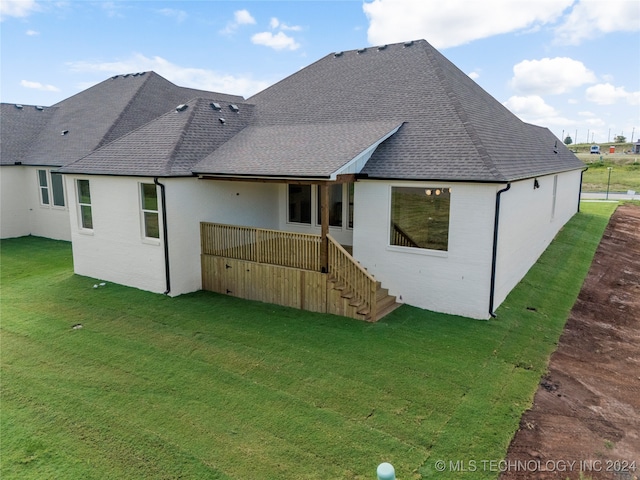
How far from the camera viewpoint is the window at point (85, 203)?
523 inches

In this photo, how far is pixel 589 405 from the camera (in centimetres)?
704

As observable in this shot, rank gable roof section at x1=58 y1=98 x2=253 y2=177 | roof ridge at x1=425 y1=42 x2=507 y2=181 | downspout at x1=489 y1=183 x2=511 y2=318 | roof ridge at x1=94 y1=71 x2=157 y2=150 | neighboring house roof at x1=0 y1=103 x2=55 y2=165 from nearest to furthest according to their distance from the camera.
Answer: downspout at x1=489 y1=183 x2=511 y2=318 → roof ridge at x1=425 y1=42 x2=507 y2=181 → gable roof section at x1=58 y1=98 x2=253 y2=177 → roof ridge at x1=94 y1=71 x2=157 y2=150 → neighboring house roof at x1=0 y1=103 x2=55 y2=165

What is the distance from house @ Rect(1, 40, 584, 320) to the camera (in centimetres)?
1024

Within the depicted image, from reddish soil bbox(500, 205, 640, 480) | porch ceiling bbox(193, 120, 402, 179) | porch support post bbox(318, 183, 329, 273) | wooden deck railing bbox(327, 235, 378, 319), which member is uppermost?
porch ceiling bbox(193, 120, 402, 179)

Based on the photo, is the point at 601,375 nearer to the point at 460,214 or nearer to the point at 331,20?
the point at 460,214

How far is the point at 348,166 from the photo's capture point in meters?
10.5

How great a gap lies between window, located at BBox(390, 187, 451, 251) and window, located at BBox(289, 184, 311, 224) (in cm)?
368

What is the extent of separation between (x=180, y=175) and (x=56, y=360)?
207 inches

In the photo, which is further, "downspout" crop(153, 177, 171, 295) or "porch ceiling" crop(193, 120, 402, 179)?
"downspout" crop(153, 177, 171, 295)

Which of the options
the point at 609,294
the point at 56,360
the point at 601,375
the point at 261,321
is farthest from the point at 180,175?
the point at 609,294

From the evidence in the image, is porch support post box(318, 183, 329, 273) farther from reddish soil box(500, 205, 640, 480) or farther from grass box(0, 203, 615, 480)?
reddish soil box(500, 205, 640, 480)

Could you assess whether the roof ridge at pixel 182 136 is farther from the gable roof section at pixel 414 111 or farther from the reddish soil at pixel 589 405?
the reddish soil at pixel 589 405

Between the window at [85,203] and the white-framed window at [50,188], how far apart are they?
658cm

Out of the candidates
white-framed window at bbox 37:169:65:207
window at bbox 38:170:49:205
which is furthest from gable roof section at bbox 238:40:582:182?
window at bbox 38:170:49:205
